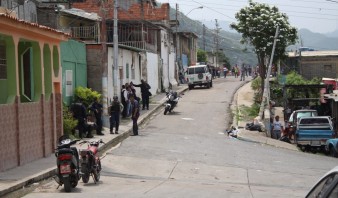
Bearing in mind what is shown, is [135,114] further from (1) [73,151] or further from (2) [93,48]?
(1) [73,151]

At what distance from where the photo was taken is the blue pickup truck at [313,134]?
27.2 meters

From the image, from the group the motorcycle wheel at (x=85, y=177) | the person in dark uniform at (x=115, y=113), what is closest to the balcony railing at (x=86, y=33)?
the person in dark uniform at (x=115, y=113)

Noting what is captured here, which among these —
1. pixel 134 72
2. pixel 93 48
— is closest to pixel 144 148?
pixel 93 48

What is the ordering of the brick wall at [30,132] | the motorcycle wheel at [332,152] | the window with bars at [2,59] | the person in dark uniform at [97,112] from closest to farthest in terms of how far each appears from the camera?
the brick wall at [30,132] → the window with bars at [2,59] → the person in dark uniform at [97,112] → the motorcycle wheel at [332,152]

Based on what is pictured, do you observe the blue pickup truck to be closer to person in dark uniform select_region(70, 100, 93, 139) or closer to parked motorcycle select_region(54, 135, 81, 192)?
person in dark uniform select_region(70, 100, 93, 139)

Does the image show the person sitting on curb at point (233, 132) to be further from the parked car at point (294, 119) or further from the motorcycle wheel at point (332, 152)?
the motorcycle wheel at point (332, 152)

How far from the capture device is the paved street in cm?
1309

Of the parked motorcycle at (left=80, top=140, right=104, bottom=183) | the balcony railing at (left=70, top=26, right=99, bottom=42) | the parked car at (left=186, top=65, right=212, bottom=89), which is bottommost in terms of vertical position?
the parked motorcycle at (left=80, top=140, right=104, bottom=183)

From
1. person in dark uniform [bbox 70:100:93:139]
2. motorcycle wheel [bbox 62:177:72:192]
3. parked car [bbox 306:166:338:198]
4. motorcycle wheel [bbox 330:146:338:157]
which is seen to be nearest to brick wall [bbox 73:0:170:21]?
motorcycle wheel [bbox 330:146:338:157]

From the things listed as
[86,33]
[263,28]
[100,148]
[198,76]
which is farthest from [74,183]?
[198,76]

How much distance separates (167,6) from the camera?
50938mm

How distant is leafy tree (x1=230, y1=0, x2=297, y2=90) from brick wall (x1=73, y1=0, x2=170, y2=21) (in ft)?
20.3

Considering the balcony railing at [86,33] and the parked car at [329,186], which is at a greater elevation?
the balcony railing at [86,33]

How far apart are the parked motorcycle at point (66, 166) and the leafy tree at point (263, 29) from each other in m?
35.6
